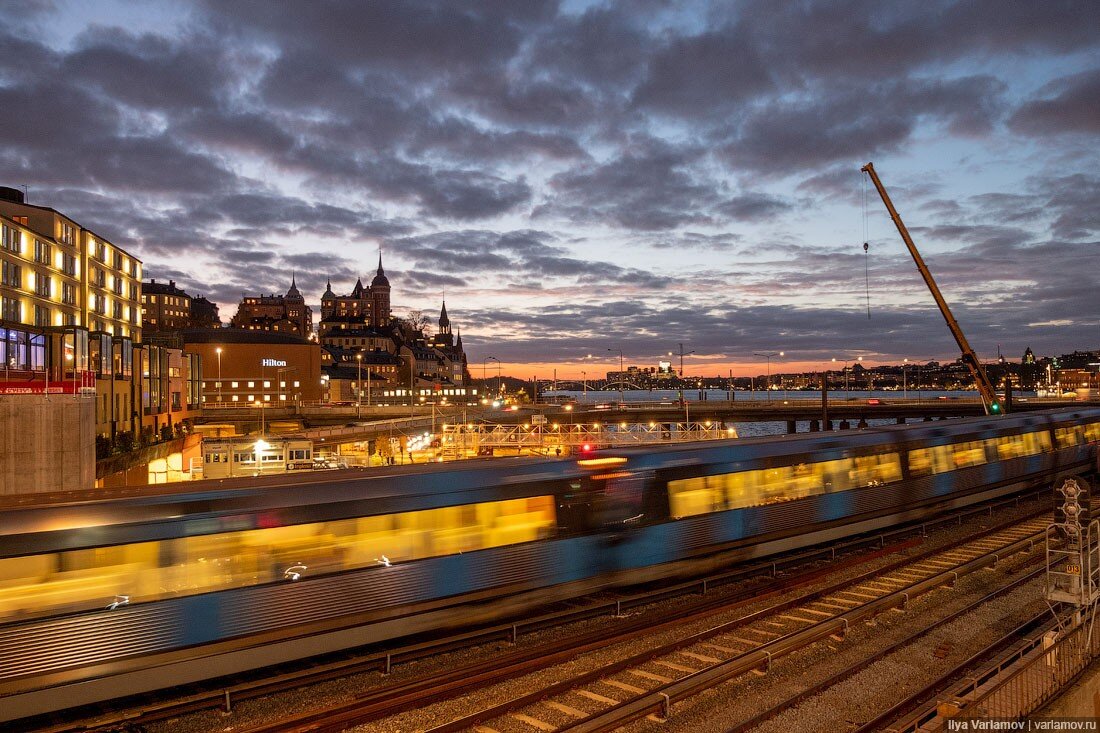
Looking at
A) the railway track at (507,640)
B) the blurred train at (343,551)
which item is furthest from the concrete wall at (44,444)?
the railway track at (507,640)

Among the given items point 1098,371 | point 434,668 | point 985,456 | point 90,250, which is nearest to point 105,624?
point 434,668

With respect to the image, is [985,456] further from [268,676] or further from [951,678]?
[268,676]

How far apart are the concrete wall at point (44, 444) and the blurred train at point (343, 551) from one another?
73.1 ft

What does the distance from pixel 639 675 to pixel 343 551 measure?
4766 millimetres

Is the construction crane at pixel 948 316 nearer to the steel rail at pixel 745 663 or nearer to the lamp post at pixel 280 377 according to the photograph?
the steel rail at pixel 745 663

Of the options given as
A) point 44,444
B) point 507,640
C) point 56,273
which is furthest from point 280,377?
point 507,640

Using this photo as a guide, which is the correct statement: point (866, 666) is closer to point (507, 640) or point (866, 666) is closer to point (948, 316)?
point (507, 640)

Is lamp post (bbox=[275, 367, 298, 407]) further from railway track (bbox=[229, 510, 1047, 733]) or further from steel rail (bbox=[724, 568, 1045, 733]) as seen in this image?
steel rail (bbox=[724, 568, 1045, 733])

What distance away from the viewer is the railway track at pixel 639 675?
29.0 ft

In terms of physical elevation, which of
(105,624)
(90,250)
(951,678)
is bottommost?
(951,678)

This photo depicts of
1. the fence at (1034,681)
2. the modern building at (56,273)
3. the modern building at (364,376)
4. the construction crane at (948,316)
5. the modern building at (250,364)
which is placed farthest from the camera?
the modern building at (364,376)

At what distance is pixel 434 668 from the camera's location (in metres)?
A: 10.9

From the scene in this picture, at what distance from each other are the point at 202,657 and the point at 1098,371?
240 meters

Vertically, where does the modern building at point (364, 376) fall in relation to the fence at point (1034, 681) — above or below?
above
